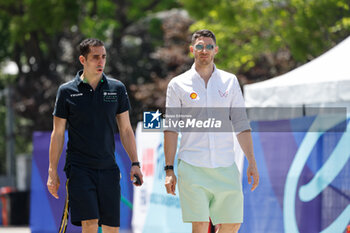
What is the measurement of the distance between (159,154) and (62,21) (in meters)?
17.7

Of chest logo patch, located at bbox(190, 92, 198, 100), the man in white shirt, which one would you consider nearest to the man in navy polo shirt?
the man in white shirt

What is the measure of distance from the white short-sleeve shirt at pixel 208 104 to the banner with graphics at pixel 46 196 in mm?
5964

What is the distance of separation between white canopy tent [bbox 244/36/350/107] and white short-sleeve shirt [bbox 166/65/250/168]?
4015 millimetres

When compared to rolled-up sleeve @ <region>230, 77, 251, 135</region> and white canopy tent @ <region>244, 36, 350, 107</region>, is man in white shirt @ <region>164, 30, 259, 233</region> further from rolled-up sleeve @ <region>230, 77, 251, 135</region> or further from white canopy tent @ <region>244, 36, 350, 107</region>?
white canopy tent @ <region>244, 36, 350, 107</region>

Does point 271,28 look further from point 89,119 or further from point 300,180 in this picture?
point 89,119

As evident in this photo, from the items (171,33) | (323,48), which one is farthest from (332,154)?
(171,33)

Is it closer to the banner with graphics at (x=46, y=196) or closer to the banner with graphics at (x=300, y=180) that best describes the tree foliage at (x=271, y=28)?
the banner with graphics at (x=46, y=196)

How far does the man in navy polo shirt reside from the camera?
20.0 ft

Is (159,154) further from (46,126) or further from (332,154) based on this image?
(46,126)

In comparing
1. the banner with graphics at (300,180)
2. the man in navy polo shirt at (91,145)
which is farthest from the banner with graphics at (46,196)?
the man in navy polo shirt at (91,145)

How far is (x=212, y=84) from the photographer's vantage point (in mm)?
6070

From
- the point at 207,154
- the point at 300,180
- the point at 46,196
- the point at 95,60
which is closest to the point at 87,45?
the point at 95,60

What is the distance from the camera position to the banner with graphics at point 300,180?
26.0 feet

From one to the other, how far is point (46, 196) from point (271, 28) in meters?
9.17
